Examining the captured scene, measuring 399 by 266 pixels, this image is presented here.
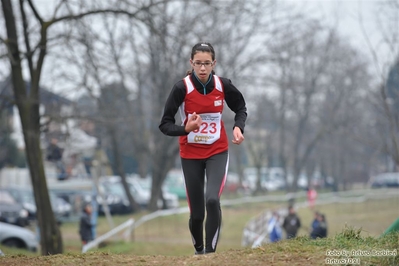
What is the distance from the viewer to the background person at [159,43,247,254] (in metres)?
7.43

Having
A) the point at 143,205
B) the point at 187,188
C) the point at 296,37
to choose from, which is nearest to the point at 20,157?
the point at 143,205

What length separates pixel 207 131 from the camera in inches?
296

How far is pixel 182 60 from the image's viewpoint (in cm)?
2889

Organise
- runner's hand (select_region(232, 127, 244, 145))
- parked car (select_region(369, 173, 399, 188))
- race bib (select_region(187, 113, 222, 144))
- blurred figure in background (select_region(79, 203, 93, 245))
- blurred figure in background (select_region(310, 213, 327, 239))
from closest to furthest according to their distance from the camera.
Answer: runner's hand (select_region(232, 127, 244, 145))
race bib (select_region(187, 113, 222, 144))
blurred figure in background (select_region(310, 213, 327, 239))
blurred figure in background (select_region(79, 203, 93, 245))
parked car (select_region(369, 173, 399, 188))

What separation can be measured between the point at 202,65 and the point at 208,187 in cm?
123

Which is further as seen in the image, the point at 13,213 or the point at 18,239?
the point at 13,213

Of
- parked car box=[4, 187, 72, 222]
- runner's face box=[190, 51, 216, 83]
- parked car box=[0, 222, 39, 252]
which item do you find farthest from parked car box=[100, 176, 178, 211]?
runner's face box=[190, 51, 216, 83]

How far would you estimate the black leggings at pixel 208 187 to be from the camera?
745cm

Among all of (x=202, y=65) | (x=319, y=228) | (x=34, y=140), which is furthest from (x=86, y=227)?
(x=202, y=65)

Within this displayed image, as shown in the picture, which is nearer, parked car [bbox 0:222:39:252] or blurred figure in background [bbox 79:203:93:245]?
parked car [bbox 0:222:39:252]

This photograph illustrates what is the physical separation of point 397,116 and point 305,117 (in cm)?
3666

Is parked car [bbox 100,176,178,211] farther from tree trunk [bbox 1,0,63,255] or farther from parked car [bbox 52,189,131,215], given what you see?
tree trunk [bbox 1,0,63,255]

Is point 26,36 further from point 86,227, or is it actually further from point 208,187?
point 208,187

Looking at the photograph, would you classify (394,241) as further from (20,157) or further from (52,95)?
(20,157)
